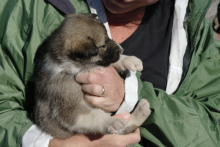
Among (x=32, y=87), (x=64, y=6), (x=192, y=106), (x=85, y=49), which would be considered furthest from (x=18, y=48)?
(x=192, y=106)

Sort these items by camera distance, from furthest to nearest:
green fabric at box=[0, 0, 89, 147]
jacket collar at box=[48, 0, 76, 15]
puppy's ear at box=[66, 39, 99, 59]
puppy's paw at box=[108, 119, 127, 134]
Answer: jacket collar at box=[48, 0, 76, 15]
green fabric at box=[0, 0, 89, 147]
puppy's paw at box=[108, 119, 127, 134]
puppy's ear at box=[66, 39, 99, 59]

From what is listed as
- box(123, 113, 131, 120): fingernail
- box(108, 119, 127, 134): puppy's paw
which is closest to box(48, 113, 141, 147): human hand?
box(123, 113, 131, 120): fingernail

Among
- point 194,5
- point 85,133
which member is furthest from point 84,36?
point 194,5

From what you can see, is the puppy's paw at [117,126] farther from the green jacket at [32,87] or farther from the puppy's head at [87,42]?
the puppy's head at [87,42]

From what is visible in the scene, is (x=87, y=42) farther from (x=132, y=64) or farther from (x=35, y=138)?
(x=35, y=138)

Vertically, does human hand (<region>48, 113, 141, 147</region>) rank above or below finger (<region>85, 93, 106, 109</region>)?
below

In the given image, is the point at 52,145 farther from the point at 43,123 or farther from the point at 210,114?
the point at 210,114

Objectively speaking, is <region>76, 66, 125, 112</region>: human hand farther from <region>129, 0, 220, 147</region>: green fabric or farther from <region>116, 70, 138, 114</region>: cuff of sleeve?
<region>129, 0, 220, 147</region>: green fabric

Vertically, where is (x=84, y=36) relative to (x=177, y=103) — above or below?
above
